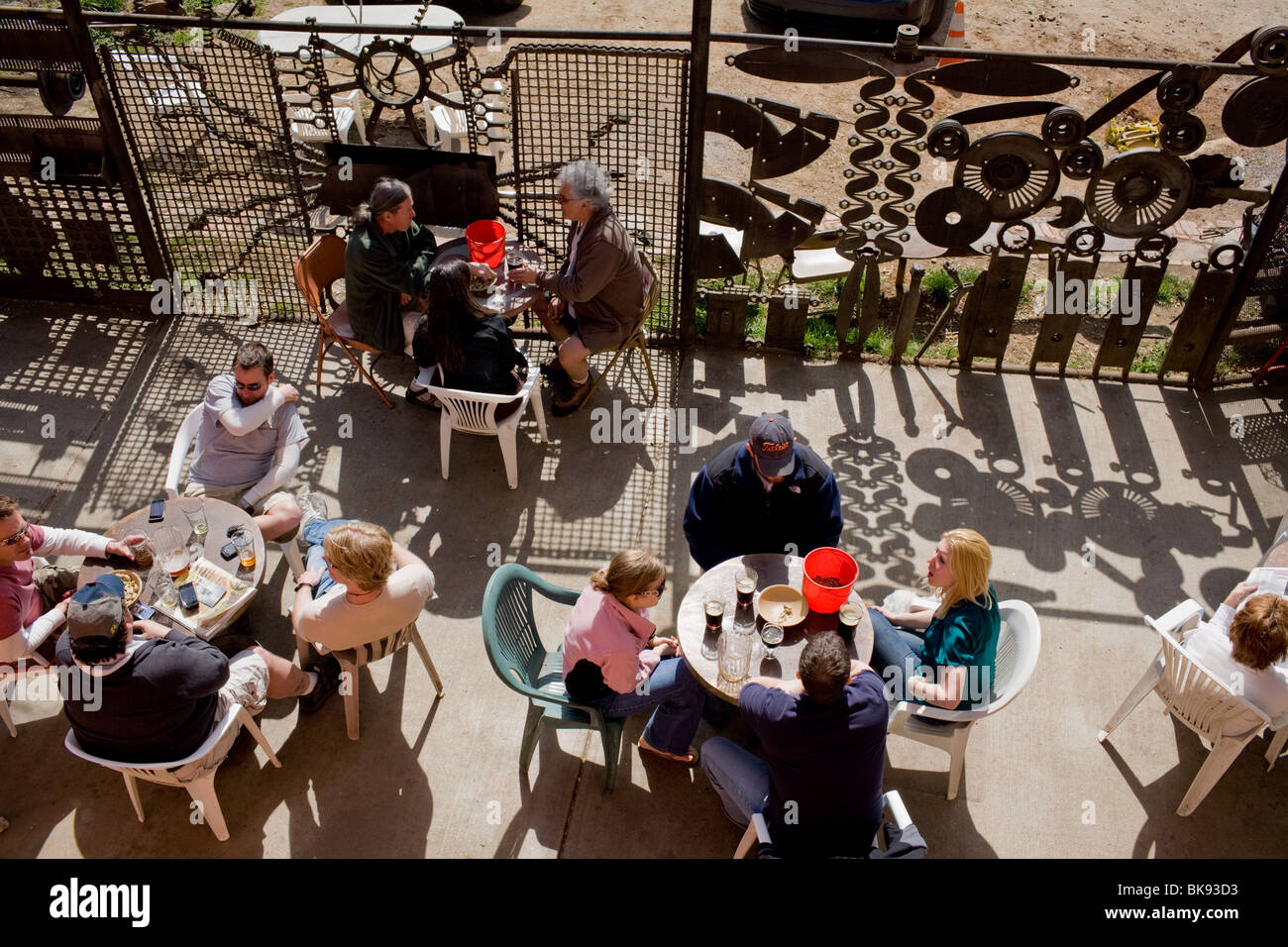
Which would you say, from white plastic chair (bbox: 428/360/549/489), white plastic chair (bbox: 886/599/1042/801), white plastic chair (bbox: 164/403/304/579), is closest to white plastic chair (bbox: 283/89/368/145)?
white plastic chair (bbox: 428/360/549/489)

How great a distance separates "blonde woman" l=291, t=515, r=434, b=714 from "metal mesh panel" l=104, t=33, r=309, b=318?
354cm

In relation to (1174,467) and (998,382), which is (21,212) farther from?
(1174,467)

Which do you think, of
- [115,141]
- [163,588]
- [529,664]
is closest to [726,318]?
[529,664]

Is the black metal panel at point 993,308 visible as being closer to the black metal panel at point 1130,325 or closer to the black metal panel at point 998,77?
the black metal panel at point 1130,325

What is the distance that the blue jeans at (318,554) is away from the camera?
458 centimetres

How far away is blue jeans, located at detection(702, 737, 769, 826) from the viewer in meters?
4.15

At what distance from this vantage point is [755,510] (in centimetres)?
480

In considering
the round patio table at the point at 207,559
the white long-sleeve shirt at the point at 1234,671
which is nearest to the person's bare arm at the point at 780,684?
the white long-sleeve shirt at the point at 1234,671

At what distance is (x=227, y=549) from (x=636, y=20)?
34.7ft

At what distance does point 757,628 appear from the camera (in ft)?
14.3

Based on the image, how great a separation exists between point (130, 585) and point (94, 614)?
734 millimetres

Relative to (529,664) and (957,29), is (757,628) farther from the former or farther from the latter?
(957,29)

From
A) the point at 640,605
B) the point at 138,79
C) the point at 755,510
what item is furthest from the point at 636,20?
the point at 640,605
